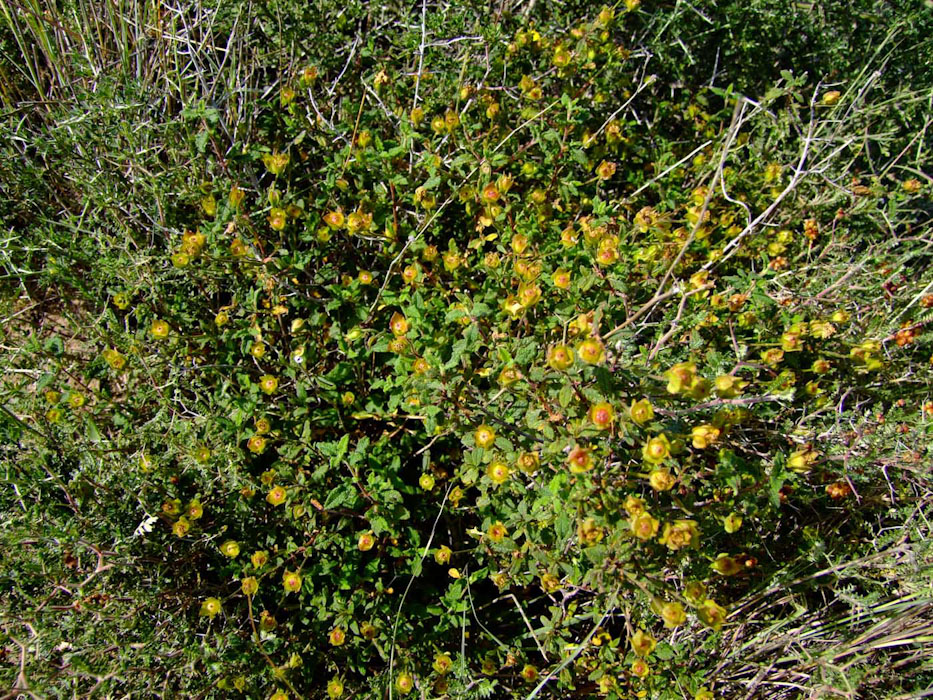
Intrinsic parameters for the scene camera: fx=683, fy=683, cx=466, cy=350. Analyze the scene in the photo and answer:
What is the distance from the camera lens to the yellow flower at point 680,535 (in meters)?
1.74

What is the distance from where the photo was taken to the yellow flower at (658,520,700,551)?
174 centimetres

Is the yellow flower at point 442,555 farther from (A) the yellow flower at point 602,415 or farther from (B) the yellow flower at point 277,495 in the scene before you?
(A) the yellow flower at point 602,415

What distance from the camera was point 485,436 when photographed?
2014 mm

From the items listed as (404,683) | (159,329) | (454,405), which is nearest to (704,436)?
(454,405)

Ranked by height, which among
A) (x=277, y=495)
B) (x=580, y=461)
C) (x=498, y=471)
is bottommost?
(x=277, y=495)

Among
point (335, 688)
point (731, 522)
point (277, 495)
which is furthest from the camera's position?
point (277, 495)

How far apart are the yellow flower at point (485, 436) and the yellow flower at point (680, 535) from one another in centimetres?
54

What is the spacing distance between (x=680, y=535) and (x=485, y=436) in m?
0.60

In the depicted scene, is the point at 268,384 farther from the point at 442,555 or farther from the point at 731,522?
the point at 731,522

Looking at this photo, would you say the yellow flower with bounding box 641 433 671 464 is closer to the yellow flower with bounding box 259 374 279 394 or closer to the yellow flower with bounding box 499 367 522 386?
the yellow flower with bounding box 499 367 522 386

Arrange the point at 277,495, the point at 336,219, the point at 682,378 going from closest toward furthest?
the point at 682,378
the point at 277,495
the point at 336,219

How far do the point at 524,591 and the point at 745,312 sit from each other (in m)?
1.36

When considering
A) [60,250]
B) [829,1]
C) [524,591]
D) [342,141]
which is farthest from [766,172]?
[60,250]

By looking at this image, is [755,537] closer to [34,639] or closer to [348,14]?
[34,639]
